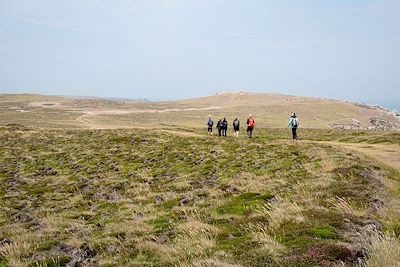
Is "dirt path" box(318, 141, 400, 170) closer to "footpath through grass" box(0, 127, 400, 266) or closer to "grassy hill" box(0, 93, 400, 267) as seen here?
"grassy hill" box(0, 93, 400, 267)

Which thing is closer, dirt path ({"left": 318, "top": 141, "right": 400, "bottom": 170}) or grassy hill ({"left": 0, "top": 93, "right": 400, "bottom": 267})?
grassy hill ({"left": 0, "top": 93, "right": 400, "bottom": 267})

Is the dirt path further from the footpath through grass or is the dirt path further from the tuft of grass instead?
the tuft of grass

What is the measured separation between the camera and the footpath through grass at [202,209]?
923 cm

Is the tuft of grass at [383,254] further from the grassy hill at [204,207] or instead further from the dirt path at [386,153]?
the dirt path at [386,153]

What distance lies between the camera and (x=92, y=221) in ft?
51.6

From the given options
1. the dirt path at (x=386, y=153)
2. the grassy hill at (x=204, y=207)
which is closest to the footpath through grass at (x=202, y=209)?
the grassy hill at (x=204, y=207)

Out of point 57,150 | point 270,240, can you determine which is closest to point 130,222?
point 270,240

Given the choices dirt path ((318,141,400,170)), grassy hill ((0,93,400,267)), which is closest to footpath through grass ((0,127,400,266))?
grassy hill ((0,93,400,267))

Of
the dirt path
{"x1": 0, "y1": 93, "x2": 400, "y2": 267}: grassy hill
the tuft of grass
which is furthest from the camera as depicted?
the dirt path

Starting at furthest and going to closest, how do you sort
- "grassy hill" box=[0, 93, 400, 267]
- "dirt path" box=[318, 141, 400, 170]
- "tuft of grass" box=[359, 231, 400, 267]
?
1. "dirt path" box=[318, 141, 400, 170]
2. "grassy hill" box=[0, 93, 400, 267]
3. "tuft of grass" box=[359, 231, 400, 267]

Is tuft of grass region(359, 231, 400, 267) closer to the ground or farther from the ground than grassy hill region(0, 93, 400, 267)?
farther from the ground

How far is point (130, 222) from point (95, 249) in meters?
2.86

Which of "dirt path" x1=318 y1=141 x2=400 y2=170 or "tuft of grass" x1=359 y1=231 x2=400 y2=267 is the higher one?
"tuft of grass" x1=359 y1=231 x2=400 y2=267

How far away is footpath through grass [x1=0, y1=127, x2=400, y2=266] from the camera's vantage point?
9.23 m
